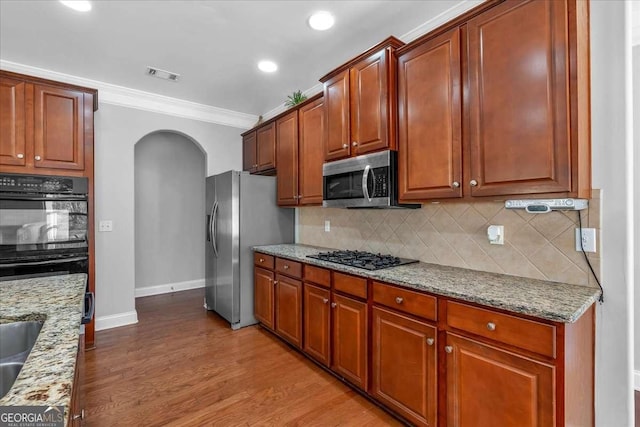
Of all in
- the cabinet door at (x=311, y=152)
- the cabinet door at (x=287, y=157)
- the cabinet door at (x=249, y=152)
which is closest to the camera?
the cabinet door at (x=311, y=152)

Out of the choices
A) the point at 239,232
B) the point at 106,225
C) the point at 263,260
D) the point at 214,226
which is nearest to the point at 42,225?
the point at 106,225

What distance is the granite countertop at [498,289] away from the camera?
4.33ft

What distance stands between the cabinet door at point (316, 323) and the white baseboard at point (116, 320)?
2.29 metres

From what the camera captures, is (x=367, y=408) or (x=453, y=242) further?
(x=453, y=242)

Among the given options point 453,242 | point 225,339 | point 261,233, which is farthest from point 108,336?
point 453,242

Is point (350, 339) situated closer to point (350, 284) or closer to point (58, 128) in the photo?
point (350, 284)

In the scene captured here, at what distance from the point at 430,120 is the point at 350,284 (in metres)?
1.24

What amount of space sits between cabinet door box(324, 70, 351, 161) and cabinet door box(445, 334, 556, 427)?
5.38ft

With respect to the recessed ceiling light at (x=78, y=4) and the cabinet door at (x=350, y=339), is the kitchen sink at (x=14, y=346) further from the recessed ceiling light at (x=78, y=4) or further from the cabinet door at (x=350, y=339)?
the recessed ceiling light at (x=78, y=4)

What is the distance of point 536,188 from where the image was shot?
1552mm

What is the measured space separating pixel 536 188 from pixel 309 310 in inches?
74.2

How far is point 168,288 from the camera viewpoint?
198 inches

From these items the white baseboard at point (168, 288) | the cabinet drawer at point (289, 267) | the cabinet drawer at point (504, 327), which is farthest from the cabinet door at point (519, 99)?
the white baseboard at point (168, 288)

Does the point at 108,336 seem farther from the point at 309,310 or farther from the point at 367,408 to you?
the point at 367,408
